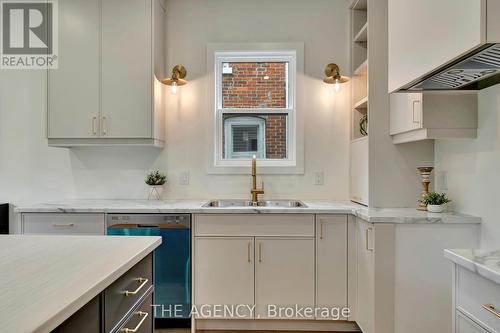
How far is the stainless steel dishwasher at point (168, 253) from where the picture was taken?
7.66 ft

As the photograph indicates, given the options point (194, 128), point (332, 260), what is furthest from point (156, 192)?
point (332, 260)

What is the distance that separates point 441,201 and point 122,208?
222 cm

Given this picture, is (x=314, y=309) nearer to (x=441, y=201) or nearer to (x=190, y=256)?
(x=190, y=256)

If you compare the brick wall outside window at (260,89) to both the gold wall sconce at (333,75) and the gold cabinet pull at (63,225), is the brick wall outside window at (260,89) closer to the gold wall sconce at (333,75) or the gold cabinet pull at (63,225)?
the gold wall sconce at (333,75)

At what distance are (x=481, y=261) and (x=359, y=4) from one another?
238 cm

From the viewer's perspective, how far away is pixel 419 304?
6.33 feet

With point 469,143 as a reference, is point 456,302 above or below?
below

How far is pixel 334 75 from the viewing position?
2.67 m

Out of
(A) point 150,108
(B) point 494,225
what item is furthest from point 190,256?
(B) point 494,225

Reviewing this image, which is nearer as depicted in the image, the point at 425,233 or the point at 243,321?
the point at 425,233

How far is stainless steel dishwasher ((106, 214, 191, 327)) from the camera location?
234cm

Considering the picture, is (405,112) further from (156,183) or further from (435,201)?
(156,183)

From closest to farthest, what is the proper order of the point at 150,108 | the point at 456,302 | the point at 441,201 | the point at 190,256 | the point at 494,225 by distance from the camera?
the point at 456,302
the point at 494,225
the point at 441,201
the point at 190,256
the point at 150,108

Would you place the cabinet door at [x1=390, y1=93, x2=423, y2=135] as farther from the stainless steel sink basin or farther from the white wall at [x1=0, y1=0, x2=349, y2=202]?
the stainless steel sink basin
